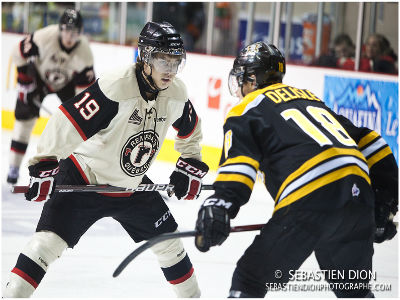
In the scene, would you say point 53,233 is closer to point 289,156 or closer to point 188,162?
point 188,162

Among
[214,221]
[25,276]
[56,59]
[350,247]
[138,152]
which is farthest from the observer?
[56,59]

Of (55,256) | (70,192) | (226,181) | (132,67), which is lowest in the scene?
(55,256)

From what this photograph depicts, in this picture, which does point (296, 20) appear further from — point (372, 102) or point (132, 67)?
point (132, 67)

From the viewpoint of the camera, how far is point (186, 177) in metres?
3.32

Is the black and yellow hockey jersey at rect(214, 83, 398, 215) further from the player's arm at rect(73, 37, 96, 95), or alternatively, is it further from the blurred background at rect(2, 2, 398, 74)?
the player's arm at rect(73, 37, 96, 95)

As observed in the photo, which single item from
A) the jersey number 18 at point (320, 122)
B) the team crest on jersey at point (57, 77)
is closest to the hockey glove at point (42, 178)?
the jersey number 18 at point (320, 122)

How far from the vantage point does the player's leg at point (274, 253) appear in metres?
2.27

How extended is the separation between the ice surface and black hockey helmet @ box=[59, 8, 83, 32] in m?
1.37

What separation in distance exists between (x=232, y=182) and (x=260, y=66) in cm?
45

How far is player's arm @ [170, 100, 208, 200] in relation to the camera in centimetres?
329

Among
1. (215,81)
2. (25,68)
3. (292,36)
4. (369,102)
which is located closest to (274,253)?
(369,102)

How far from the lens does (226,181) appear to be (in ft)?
7.39

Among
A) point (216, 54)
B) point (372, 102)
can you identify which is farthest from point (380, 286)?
point (216, 54)

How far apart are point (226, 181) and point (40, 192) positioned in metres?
0.88
